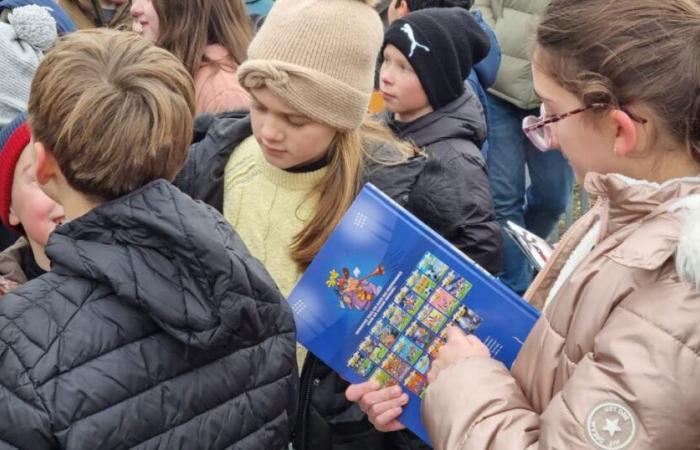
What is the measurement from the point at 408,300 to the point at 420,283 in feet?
0.16

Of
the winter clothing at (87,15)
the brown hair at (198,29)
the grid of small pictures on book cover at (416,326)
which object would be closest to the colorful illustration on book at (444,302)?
the grid of small pictures on book cover at (416,326)

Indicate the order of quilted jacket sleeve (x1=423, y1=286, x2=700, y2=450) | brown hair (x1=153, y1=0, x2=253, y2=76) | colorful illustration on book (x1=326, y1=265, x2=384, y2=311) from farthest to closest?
brown hair (x1=153, y1=0, x2=253, y2=76), colorful illustration on book (x1=326, y1=265, x2=384, y2=311), quilted jacket sleeve (x1=423, y1=286, x2=700, y2=450)

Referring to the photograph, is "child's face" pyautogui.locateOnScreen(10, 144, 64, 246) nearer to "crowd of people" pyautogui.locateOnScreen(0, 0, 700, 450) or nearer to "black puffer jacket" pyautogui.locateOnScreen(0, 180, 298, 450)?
"crowd of people" pyautogui.locateOnScreen(0, 0, 700, 450)

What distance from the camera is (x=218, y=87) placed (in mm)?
3080

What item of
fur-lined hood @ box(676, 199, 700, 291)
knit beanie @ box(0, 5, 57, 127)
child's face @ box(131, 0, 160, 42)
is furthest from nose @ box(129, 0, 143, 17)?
fur-lined hood @ box(676, 199, 700, 291)

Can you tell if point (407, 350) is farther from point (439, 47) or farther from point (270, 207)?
point (439, 47)

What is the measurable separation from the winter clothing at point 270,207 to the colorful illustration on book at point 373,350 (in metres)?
0.39

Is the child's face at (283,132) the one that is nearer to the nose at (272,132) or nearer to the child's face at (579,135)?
the nose at (272,132)

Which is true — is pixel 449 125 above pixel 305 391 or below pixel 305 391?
above

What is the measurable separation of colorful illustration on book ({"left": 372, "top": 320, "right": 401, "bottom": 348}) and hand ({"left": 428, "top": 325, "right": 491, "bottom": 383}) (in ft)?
0.52

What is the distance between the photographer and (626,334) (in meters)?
1.31

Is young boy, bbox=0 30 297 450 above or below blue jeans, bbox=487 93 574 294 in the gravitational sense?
above

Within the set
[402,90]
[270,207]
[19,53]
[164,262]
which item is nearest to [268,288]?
[164,262]

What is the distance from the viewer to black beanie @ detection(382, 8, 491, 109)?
3.34 meters
